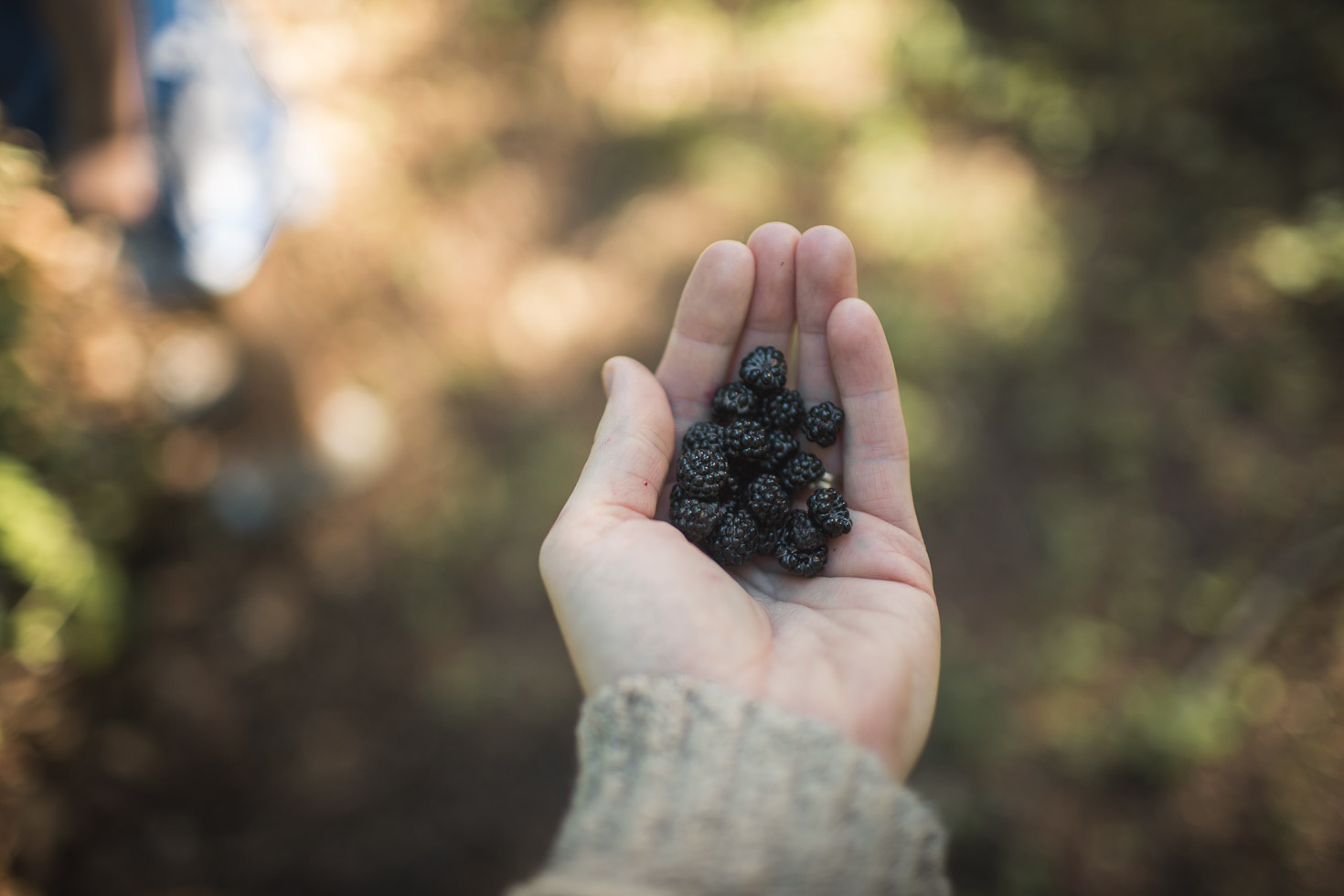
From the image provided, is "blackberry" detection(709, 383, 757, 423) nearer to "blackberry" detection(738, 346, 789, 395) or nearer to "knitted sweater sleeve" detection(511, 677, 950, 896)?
"blackberry" detection(738, 346, 789, 395)

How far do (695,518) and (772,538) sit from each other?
0.36 metres

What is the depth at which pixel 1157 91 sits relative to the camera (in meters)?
5.26

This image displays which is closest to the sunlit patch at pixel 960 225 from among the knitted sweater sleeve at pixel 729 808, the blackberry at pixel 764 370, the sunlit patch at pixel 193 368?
the blackberry at pixel 764 370

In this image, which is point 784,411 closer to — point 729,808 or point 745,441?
point 745,441

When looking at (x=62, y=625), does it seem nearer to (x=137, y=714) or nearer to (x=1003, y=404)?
(x=137, y=714)

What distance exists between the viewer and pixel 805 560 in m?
2.57

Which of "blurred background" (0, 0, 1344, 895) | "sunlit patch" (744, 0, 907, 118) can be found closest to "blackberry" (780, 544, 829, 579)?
"blurred background" (0, 0, 1344, 895)

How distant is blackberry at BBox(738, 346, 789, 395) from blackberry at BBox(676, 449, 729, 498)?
0.38 metres

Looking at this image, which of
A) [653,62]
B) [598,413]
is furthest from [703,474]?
[653,62]

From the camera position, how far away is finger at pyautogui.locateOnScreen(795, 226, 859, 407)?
8.78ft

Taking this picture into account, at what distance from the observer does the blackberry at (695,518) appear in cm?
254

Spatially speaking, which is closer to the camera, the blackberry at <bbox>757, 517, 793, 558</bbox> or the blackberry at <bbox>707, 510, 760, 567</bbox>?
the blackberry at <bbox>707, 510, 760, 567</bbox>

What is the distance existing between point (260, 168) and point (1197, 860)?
6161mm

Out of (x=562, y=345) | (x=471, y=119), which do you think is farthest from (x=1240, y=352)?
(x=471, y=119)
